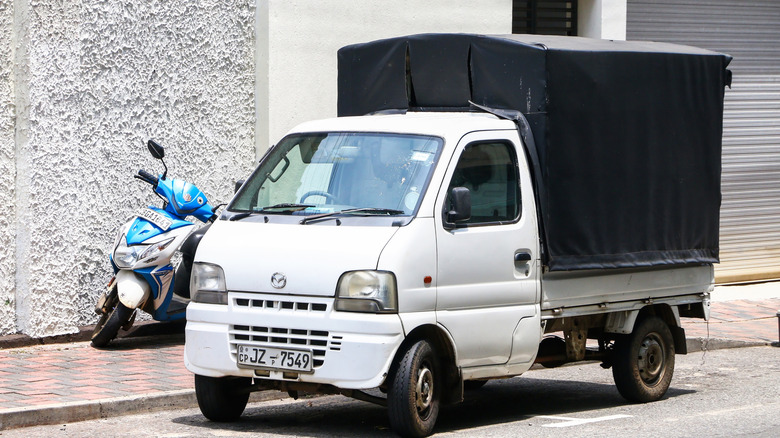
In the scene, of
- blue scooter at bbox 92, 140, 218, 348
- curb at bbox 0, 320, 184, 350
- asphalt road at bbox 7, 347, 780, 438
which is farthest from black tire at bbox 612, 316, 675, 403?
curb at bbox 0, 320, 184, 350

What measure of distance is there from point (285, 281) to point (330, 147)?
1194 mm

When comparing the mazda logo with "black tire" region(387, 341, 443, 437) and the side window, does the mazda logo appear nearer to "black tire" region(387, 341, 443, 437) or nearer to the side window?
"black tire" region(387, 341, 443, 437)

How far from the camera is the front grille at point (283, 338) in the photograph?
7324 millimetres

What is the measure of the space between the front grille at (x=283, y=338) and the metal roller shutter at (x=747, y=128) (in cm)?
1052

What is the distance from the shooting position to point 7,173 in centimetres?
1072

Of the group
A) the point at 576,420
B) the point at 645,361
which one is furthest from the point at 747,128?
the point at 576,420

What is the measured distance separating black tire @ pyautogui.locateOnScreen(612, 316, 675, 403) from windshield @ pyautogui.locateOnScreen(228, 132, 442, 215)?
2453 mm

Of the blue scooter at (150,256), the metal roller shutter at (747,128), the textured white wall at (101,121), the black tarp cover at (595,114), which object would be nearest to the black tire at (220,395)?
the black tarp cover at (595,114)

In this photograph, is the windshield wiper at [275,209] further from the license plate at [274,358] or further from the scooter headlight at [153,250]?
the scooter headlight at [153,250]

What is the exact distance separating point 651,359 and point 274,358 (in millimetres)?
3387

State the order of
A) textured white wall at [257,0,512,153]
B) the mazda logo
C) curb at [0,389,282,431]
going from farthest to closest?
1. textured white wall at [257,0,512,153]
2. curb at [0,389,282,431]
3. the mazda logo

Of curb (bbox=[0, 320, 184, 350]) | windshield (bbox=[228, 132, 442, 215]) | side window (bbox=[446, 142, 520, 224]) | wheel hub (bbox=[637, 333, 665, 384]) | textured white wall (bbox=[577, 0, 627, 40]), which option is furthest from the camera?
textured white wall (bbox=[577, 0, 627, 40])

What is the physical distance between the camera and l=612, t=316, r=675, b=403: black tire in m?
9.25

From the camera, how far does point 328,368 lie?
727 centimetres
